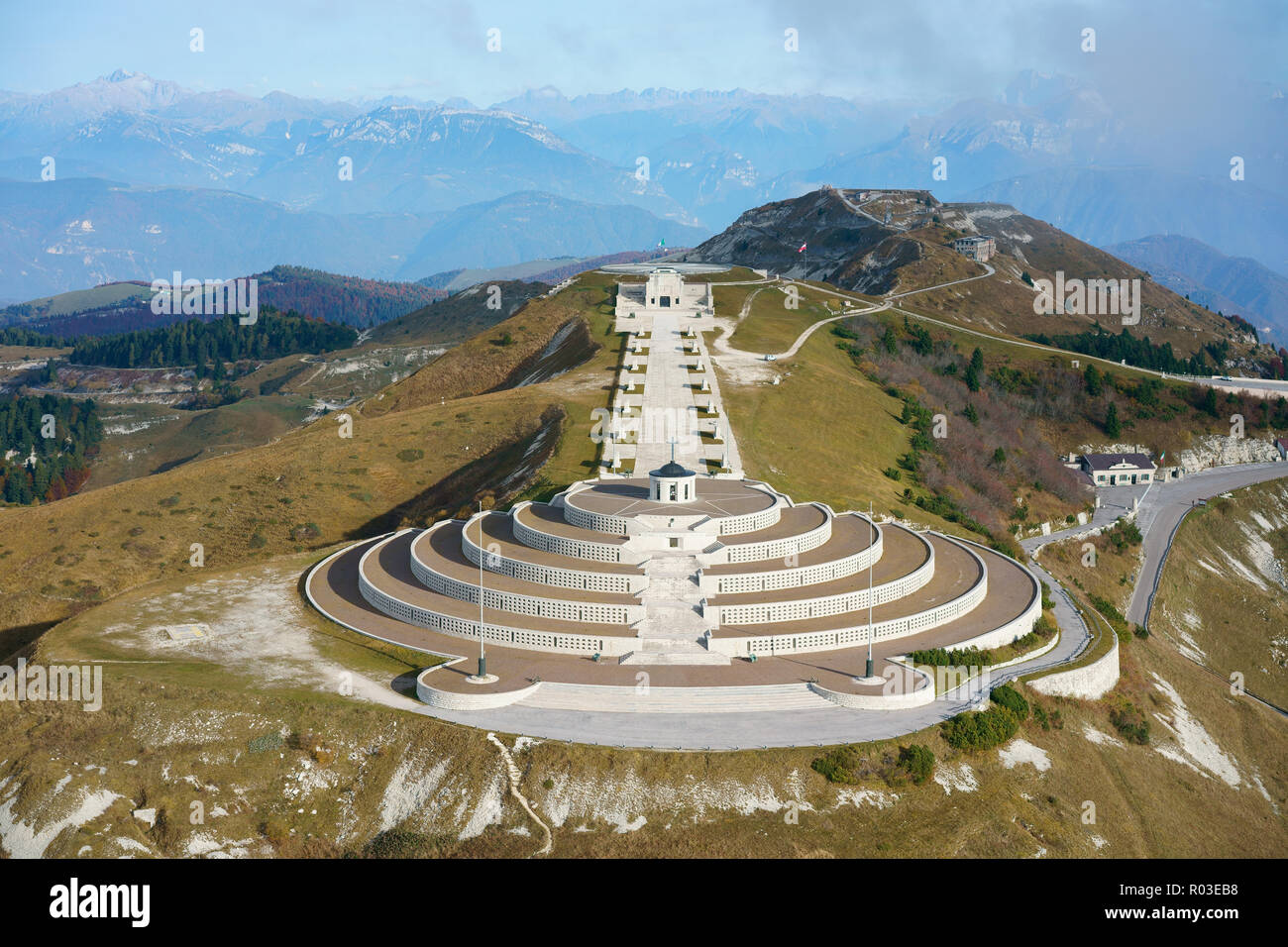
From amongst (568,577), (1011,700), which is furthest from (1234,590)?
(568,577)

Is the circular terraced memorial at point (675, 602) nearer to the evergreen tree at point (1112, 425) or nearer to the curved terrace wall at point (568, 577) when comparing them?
the curved terrace wall at point (568, 577)

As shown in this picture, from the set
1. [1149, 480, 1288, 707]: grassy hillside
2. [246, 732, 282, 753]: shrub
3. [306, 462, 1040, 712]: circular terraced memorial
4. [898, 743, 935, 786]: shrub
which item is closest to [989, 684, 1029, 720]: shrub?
[306, 462, 1040, 712]: circular terraced memorial

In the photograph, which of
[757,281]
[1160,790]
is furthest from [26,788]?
[757,281]

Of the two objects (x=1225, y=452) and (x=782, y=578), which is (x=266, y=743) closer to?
(x=782, y=578)

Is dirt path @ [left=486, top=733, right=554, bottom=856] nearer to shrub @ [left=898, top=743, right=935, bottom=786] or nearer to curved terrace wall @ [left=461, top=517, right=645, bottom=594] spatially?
curved terrace wall @ [left=461, top=517, right=645, bottom=594]

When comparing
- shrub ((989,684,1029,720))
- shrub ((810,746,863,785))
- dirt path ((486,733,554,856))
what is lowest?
dirt path ((486,733,554,856))

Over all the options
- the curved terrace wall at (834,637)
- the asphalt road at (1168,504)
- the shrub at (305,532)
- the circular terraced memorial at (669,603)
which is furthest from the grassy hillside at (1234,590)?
the shrub at (305,532)
